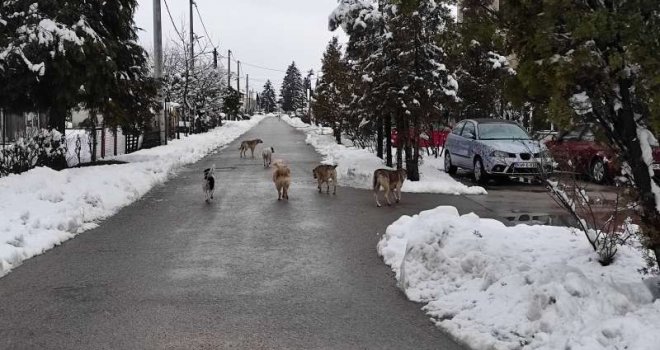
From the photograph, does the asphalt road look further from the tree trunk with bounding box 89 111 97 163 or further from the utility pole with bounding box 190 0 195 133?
the utility pole with bounding box 190 0 195 133

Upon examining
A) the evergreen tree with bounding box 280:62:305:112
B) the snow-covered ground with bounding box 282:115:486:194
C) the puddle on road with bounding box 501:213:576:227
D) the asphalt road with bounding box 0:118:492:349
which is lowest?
the asphalt road with bounding box 0:118:492:349

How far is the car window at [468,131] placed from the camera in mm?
16719

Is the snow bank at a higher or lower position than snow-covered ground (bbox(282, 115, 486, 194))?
lower

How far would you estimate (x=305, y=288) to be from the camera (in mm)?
6191

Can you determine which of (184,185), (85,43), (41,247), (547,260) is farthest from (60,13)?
(547,260)

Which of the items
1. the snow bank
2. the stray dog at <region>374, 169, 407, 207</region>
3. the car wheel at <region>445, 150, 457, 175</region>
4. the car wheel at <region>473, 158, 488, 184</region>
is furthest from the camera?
the car wheel at <region>445, 150, 457, 175</region>

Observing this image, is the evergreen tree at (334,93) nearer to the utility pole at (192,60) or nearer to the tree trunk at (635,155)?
the utility pole at (192,60)

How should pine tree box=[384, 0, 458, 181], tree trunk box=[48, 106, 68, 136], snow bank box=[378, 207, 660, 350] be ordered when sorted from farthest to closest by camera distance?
tree trunk box=[48, 106, 68, 136], pine tree box=[384, 0, 458, 181], snow bank box=[378, 207, 660, 350]

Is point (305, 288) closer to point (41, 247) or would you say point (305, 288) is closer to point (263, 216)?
point (41, 247)

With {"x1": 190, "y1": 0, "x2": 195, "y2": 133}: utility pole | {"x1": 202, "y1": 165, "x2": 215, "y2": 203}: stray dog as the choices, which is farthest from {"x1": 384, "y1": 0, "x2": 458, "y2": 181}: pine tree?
{"x1": 190, "y1": 0, "x2": 195, "y2": 133}: utility pole

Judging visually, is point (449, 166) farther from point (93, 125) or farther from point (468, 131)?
point (93, 125)

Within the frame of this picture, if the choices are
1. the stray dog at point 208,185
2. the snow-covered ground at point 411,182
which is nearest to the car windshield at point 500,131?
the snow-covered ground at point 411,182

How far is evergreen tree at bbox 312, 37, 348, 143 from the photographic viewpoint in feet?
88.1

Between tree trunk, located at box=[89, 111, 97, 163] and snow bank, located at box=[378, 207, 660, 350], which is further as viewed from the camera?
tree trunk, located at box=[89, 111, 97, 163]
